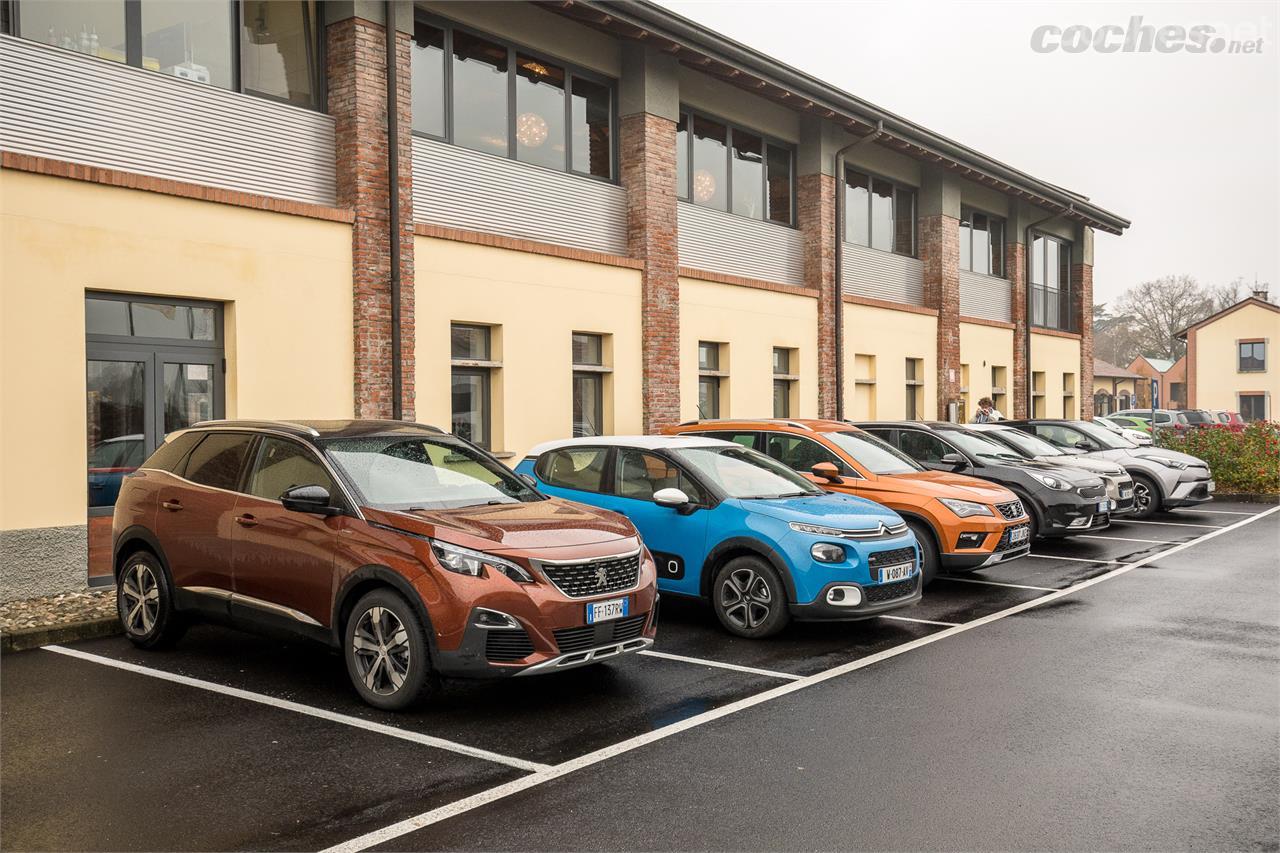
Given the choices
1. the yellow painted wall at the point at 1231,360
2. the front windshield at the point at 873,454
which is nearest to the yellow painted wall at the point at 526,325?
the front windshield at the point at 873,454

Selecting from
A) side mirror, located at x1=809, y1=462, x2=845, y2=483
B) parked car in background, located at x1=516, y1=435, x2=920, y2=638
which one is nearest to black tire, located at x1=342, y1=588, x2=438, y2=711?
parked car in background, located at x1=516, y1=435, x2=920, y2=638

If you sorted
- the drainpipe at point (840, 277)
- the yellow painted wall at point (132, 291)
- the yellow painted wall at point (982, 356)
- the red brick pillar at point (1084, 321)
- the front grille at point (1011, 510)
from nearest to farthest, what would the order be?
the yellow painted wall at point (132, 291) < the front grille at point (1011, 510) < the drainpipe at point (840, 277) < the yellow painted wall at point (982, 356) < the red brick pillar at point (1084, 321)


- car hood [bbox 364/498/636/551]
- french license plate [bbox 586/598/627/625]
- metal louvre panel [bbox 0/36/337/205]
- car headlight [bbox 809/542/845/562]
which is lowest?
french license plate [bbox 586/598/627/625]

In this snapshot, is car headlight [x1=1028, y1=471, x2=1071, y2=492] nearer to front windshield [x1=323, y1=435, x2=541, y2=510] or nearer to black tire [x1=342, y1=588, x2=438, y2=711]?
front windshield [x1=323, y1=435, x2=541, y2=510]

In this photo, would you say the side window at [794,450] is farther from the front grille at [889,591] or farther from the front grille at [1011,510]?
the front grille at [889,591]

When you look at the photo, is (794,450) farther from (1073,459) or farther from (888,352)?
(888,352)

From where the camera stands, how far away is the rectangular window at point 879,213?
2325cm

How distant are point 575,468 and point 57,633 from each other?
176 inches

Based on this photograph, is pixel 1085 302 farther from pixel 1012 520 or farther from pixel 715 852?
pixel 715 852

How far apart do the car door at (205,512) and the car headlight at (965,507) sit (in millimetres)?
6785

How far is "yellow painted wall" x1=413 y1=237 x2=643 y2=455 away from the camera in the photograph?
13445 mm

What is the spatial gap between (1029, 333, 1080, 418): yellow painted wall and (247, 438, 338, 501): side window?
88.9ft

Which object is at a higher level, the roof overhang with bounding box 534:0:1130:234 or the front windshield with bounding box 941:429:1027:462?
the roof overhang with bounding box 534:0:1130:234

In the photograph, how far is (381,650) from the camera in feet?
20.4
